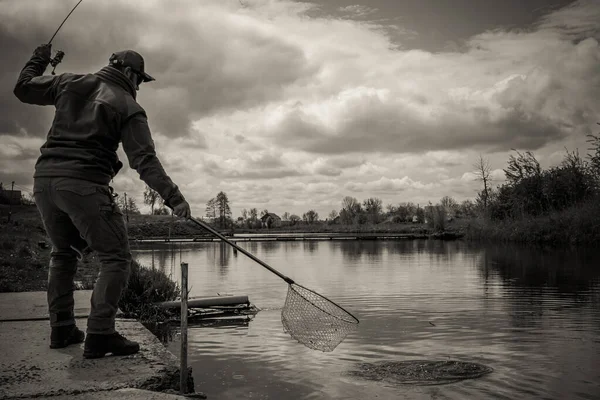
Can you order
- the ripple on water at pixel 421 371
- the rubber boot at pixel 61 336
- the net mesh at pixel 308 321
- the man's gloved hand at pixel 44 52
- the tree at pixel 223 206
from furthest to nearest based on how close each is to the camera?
the tree at pixel 223 206, the ripple on water at pixel 421 371, the net mesh at pixel 308 321, the man's gloved hand at pixel 44 52, the rubber boot at pixel 61 336

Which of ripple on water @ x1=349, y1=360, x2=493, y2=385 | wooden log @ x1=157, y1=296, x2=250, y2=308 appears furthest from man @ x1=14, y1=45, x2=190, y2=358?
wooden log @ x1=157, y1=296, x2=250, y2=308

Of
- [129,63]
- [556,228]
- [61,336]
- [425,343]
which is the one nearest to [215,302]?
[425,343]

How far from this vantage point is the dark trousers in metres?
4.70

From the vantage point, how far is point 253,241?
2825 inches

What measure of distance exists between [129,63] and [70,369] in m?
2.68

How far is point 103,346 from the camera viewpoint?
4781mm

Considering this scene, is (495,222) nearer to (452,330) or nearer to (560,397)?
(452,330)

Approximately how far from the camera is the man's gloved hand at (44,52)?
18.1ft

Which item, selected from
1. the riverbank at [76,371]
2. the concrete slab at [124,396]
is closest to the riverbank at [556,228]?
the riverbank at [76,371]

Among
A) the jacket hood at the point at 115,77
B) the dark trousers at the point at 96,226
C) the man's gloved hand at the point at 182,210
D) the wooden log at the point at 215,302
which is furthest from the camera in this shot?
the wooden log at the point at 215,302

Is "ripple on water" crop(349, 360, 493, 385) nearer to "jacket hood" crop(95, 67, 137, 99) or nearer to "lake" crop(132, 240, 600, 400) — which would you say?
"lake" crop(132, 240, 600, 400)

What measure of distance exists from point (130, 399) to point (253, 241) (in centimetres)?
6833

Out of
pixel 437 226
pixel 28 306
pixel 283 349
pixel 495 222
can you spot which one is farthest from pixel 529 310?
pixel 437 226

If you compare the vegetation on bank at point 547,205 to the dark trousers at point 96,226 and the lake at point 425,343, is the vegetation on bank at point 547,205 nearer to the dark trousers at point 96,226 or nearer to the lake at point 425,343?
the lake at point 425,343
